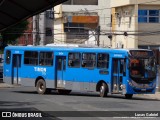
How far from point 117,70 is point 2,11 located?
16205 mm

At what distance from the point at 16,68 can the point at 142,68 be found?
30.6 ft

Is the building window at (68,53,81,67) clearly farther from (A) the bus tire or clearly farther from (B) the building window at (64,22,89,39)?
(B) the building window at (64,22,89,39)

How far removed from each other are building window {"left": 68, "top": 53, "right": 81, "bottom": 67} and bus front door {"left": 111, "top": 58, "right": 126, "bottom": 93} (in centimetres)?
265

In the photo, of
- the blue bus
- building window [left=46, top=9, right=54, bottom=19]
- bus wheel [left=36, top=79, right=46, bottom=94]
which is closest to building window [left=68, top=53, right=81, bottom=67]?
the blue bus

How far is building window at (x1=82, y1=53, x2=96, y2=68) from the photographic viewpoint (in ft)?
96.5

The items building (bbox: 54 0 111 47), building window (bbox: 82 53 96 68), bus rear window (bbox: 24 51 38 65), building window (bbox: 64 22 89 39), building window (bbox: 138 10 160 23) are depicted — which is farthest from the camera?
building window (bbox: 64 22 89 39)

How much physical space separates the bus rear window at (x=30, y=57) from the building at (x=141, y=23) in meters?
21.5

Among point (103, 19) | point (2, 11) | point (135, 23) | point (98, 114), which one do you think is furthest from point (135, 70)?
point (103, 19)

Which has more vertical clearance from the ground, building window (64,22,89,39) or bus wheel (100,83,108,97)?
building window (64,22,89,39)

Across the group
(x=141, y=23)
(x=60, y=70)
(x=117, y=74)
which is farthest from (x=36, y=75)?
(x=141, y=23)

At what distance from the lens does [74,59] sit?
30359mm

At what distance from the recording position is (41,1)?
38.1ft

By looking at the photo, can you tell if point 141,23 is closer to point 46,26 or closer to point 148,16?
point 148,16

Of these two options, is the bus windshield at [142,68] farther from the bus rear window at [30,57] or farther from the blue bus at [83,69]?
the bus rear window at [30,57]
